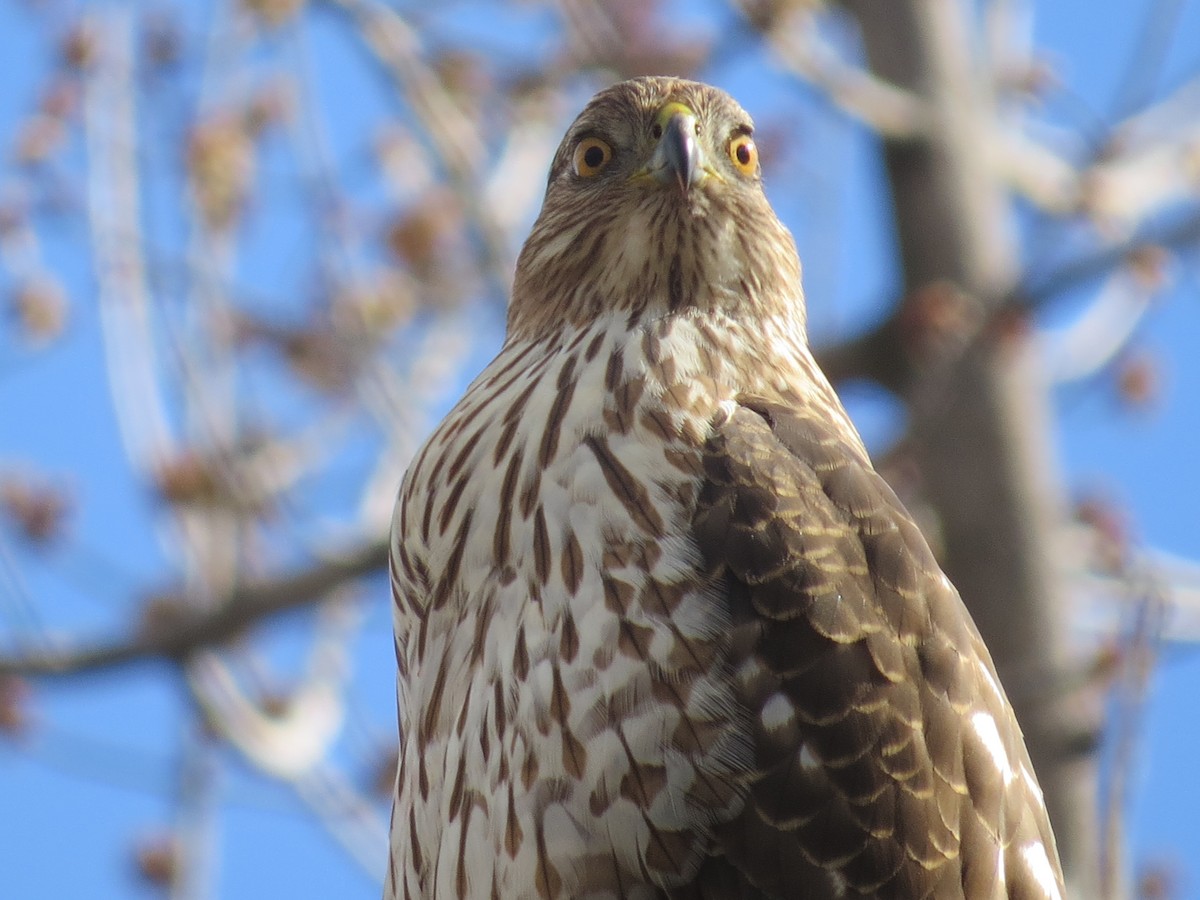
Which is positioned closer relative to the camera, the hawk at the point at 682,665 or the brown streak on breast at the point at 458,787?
the hawk at the point at 682,665

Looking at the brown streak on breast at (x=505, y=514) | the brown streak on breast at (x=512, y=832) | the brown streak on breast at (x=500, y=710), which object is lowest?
the brown streak on breast at (x=512, y=832)

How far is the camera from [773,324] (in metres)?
3.60

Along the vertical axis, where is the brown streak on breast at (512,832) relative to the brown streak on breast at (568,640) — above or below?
below

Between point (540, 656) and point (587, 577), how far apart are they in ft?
0.48

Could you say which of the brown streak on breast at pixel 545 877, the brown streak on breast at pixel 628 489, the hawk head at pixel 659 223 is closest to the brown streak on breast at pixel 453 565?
the brown streak on breast at pixel 628 489

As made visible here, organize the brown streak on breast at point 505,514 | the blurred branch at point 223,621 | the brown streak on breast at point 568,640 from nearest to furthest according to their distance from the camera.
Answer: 1. the brown streak on breast at point 568,640
2. the brown streak on breast at point 505,514
3. the blurred branch at point 223,621

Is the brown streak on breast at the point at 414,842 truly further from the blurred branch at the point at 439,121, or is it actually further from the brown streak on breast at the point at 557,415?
the blurred branch at the point at 439,121

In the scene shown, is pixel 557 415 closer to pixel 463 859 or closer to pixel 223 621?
pixel 463 859

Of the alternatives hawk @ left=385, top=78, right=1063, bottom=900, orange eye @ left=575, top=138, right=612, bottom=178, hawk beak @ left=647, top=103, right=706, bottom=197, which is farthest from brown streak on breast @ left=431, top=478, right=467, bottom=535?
orange eye @ left=575, top=138, right=612, bottom=178

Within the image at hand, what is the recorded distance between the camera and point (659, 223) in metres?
3.58

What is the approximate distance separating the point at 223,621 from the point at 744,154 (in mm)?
3259

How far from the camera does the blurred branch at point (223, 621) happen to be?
6.34 metres

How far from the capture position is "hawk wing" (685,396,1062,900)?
105 inches

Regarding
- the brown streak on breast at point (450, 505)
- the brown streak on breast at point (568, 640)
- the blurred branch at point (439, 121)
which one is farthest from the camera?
the blurred branch at point (439, 121)
